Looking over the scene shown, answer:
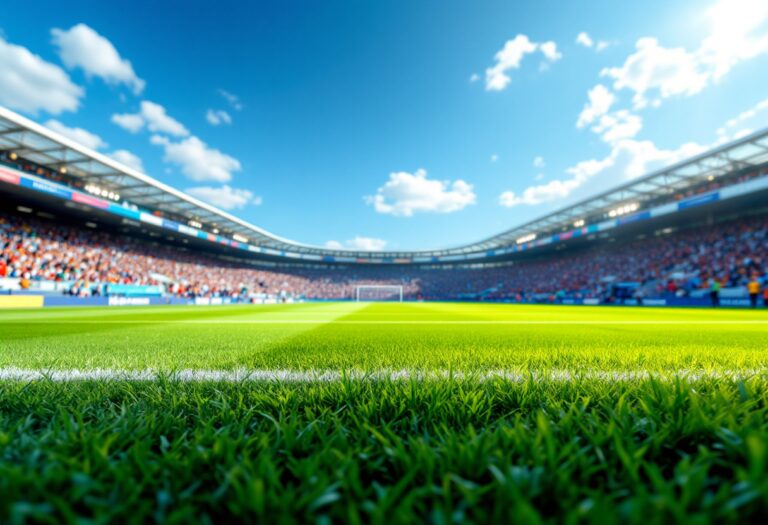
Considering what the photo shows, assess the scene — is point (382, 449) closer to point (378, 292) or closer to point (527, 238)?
point (527, 238)

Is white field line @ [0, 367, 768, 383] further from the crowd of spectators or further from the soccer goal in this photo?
the soccer goal

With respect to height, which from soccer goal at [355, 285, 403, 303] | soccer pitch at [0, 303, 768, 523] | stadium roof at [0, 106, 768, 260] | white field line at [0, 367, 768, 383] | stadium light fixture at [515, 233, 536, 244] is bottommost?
soccer goal at [355, 285, 403, 303]

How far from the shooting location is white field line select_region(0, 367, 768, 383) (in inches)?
70.3

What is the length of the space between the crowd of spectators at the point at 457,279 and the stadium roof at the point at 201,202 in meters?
4.30

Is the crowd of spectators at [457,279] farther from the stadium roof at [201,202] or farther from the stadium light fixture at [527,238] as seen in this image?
the stadium roof at [201,202]

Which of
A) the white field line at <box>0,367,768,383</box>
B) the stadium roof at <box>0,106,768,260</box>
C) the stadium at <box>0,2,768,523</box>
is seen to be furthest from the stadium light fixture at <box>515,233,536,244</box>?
the white field line at <box>0,367,768,383</box>

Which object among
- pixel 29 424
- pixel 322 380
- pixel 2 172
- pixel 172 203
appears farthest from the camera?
pixel 172 203

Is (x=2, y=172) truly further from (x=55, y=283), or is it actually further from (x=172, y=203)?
(x=172, y=203)

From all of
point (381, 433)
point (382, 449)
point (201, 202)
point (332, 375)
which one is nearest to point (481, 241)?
point (201, 202)

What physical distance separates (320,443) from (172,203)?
105ft

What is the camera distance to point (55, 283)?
1809 cm

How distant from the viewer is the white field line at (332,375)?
1.79 m

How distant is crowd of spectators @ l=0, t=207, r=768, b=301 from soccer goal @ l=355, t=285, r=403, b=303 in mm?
1642

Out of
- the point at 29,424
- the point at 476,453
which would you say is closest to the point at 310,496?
the point at 476,453
